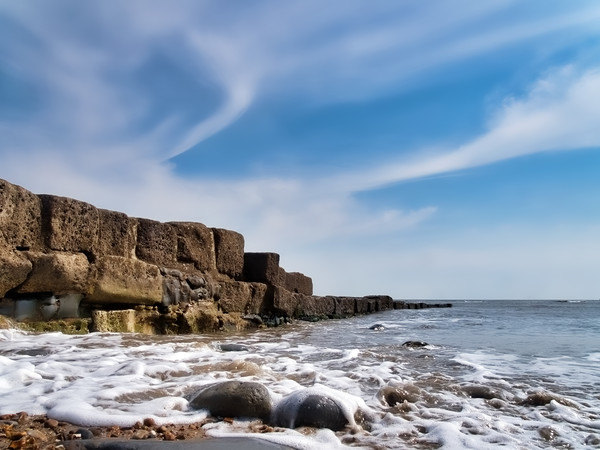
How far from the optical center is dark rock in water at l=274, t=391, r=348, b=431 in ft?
8.52

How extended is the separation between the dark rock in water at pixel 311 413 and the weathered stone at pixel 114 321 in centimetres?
358

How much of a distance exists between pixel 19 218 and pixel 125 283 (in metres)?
1.45

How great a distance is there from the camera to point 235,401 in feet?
8.89

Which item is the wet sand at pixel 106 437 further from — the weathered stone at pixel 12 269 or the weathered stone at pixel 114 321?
the weathered stone at pixel 114 321

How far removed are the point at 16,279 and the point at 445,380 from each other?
4118 mm

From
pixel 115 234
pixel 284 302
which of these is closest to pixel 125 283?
pixel 115 234

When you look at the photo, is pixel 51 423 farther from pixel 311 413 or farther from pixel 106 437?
pixel 311 413

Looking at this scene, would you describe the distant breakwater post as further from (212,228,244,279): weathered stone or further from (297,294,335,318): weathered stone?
(297,294,335,318): weathered stone

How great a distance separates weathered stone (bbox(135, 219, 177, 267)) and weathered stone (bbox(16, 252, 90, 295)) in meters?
1.17

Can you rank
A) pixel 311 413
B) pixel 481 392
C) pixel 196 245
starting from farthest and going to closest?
1. pixel 196 245
2. pixel 481 392
3. pixel 311 413

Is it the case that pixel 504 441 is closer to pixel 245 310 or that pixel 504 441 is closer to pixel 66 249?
pixel 66 249

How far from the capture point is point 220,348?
16.8 ft

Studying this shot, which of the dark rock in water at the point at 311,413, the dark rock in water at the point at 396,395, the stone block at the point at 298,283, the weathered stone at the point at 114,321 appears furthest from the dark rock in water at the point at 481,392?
the stone block at the point at 298,283

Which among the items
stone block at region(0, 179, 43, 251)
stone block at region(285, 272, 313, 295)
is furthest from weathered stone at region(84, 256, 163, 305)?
stone block at region(285, 272, 313, 295)
